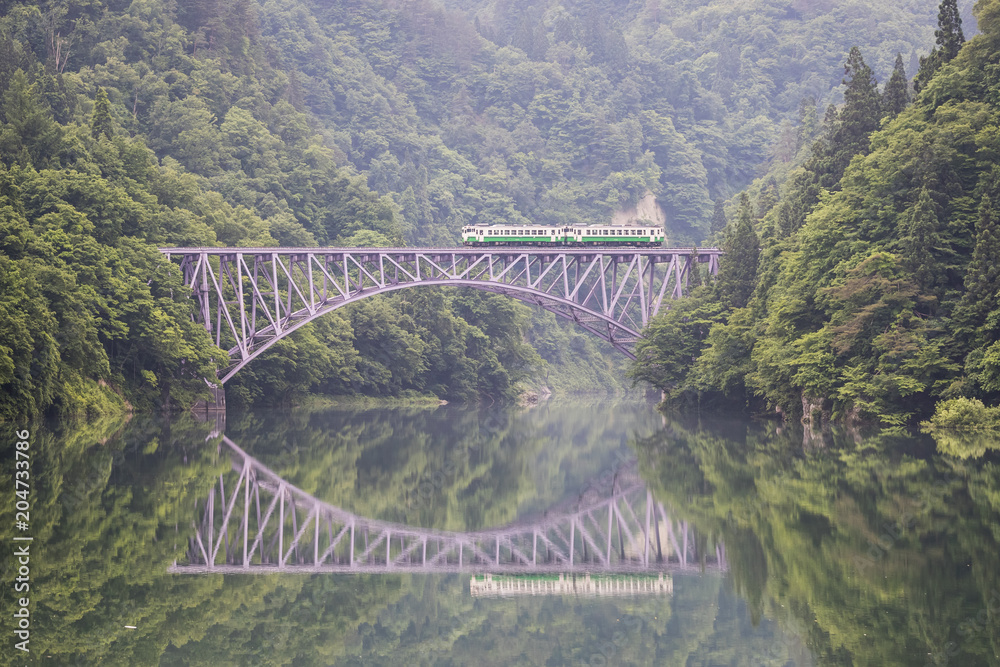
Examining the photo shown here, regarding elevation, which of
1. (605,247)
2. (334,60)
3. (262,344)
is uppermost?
(334,60)

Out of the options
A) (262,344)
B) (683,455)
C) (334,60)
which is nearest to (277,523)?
(683,455)

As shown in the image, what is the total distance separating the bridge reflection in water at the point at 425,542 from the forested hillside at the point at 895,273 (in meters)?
19.5

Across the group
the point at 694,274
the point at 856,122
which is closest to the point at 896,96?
the point at 856,122

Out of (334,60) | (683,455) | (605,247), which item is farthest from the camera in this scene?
(334,60)

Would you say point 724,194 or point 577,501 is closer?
point 577,501

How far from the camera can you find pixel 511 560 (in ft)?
71.0

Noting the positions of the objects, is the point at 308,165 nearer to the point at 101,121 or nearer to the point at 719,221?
the point at 101,121

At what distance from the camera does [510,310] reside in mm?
101438

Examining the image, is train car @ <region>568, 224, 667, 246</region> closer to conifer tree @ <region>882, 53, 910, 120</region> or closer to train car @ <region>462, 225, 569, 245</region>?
train car @ <region>462, 225, 569, 245</region>

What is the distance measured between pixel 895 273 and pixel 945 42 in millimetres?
16079

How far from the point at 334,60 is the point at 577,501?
148221 millimetres

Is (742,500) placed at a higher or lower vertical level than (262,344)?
lower

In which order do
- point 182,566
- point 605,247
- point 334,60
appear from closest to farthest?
point 182,566 → point 605,247 → point 334,60

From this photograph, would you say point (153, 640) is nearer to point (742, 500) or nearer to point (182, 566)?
point (182, 566)
